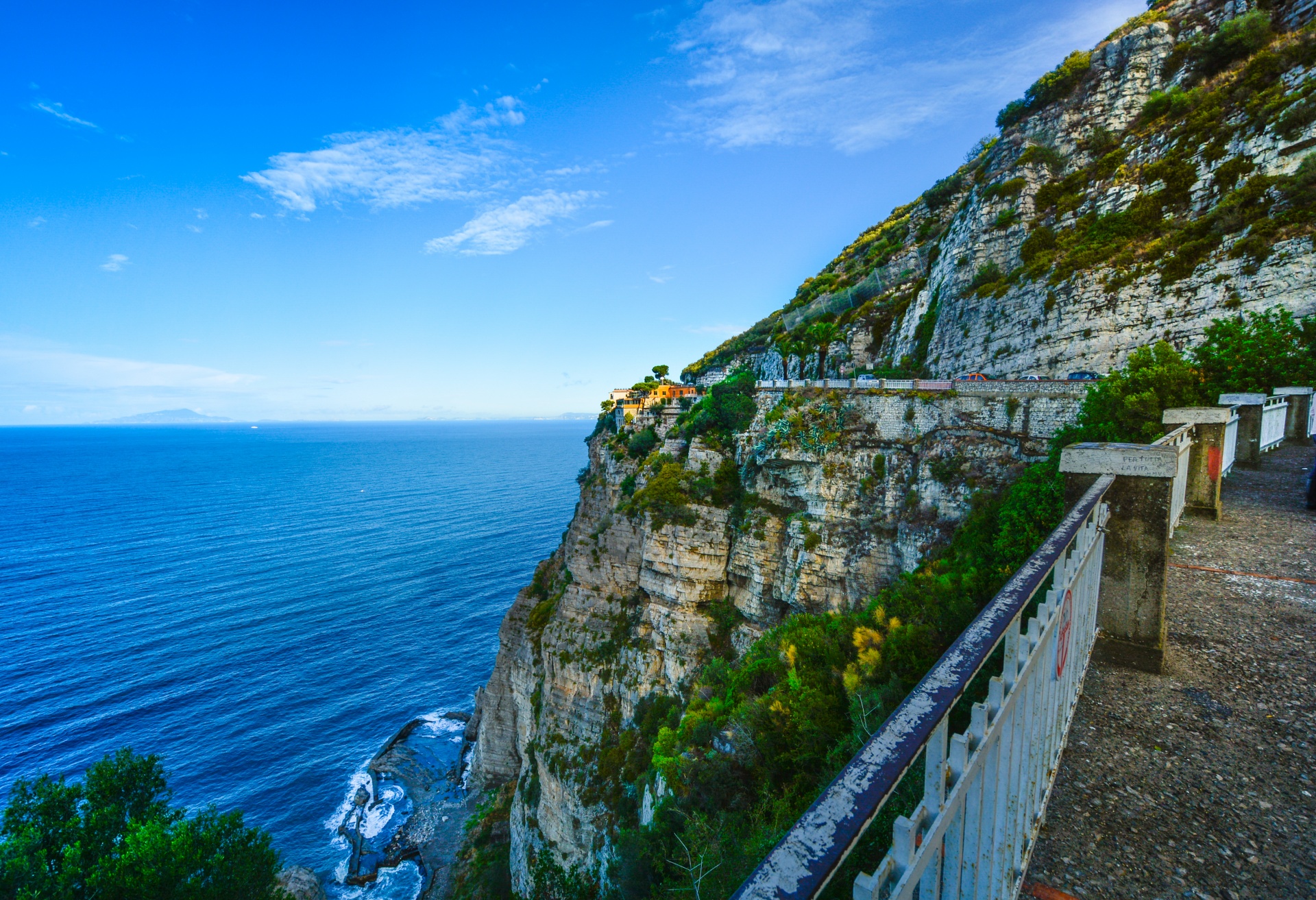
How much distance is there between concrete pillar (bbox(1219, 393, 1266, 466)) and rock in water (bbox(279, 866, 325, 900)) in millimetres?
38226

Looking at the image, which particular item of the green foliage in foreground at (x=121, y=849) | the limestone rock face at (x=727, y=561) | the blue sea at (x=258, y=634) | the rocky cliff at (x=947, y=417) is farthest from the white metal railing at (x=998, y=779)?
the blue sea at (x=258, y=634)

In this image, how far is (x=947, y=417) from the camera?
22047 millimetres

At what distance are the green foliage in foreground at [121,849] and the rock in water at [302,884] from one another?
8559 millimetres

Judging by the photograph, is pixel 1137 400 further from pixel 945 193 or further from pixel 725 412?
pixel 945 193

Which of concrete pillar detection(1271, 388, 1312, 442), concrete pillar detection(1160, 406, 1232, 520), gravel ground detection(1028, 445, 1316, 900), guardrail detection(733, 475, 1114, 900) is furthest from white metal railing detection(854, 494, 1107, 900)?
concrete pillar detection(1271, 388, 1312, 442)

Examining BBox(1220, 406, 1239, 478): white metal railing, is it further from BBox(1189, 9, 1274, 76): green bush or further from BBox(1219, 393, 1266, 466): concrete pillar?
BBox(1189, 9, 1274, 76): green bush

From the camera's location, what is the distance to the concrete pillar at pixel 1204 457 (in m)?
9.62

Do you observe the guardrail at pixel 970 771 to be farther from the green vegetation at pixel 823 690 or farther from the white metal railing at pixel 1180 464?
the white metal railing at pixel 1180 464

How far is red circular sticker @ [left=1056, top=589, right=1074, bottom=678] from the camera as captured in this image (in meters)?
3.48

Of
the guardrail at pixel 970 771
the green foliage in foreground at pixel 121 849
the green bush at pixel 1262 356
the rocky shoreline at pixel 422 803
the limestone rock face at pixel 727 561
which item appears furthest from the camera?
the rocky shoreline at pixel 422 803

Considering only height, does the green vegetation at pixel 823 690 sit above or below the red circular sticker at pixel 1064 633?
below

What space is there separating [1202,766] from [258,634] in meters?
55.5

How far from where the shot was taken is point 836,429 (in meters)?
24.4

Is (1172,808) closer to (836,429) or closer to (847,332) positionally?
(836,429)
